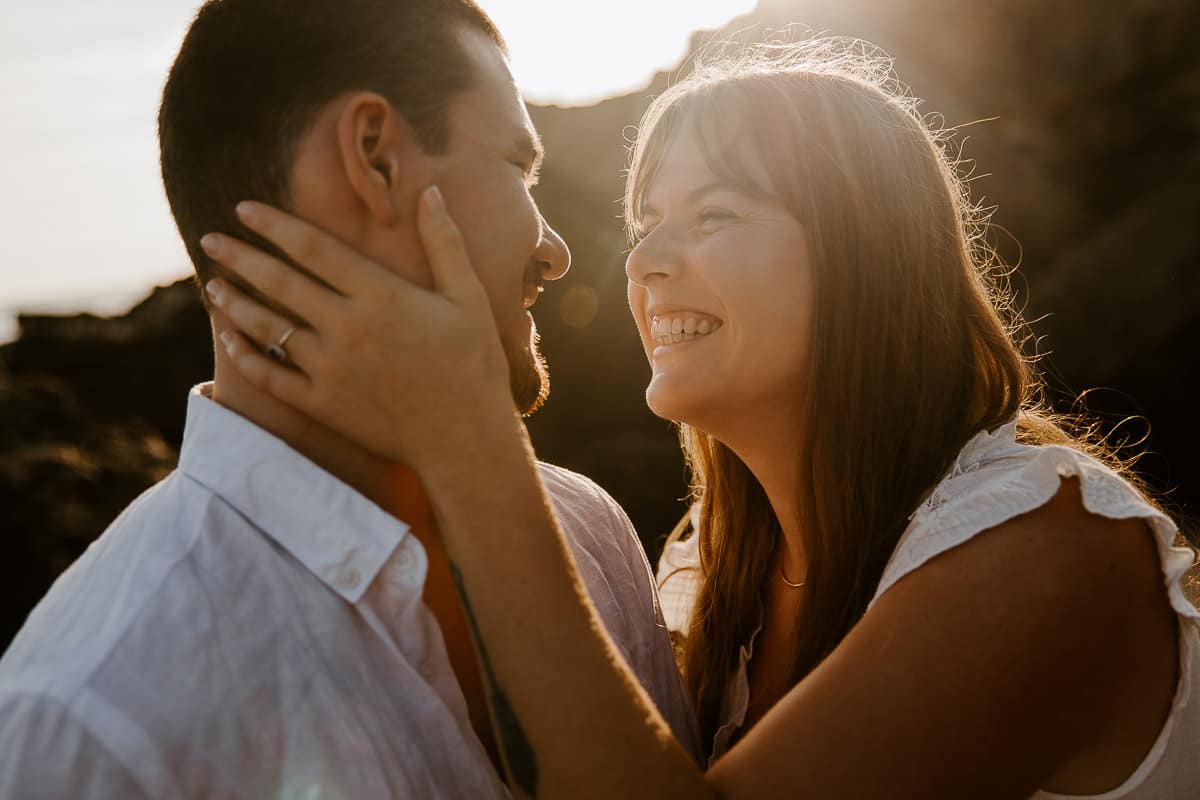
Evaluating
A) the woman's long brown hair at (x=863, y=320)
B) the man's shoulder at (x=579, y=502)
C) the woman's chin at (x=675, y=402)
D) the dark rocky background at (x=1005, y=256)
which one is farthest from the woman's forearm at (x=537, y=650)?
the dark rocky background at (x=1005, y=256)

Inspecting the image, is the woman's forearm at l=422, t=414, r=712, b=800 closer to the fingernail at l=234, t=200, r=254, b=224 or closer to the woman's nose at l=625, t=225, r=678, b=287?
the fingernail at l=234, t=200, r=254, b=224

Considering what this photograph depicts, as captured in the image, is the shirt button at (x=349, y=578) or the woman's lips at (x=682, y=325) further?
the woman's lips at (x=682, y=325)

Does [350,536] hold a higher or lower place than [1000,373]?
higher

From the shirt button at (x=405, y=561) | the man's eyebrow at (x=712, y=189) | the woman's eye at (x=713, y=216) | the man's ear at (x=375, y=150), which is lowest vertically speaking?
the shirt button at (x=405, y=561)

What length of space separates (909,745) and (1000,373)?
1.23 meters

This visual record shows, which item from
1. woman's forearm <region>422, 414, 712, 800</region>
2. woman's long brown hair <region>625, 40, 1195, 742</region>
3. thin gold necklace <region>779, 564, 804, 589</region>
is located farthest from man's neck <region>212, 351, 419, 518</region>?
thin gold necklace <region>779, 564, 804, 589</region>

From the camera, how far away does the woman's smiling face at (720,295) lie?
2443mm

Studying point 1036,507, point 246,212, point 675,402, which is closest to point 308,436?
point 246,212

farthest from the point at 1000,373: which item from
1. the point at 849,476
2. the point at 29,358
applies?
the point at 29,358

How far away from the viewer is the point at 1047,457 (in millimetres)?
1844

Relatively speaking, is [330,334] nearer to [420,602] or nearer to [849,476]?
[420,602]

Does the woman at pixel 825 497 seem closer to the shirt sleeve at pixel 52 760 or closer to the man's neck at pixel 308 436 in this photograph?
the man's neck at pixel 308 436

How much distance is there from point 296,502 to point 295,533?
0.07 meters

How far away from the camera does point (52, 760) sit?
1.27 metres
